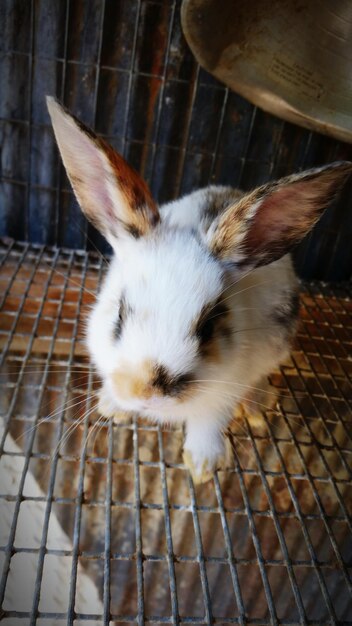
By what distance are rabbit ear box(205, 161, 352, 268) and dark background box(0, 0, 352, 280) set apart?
908mm

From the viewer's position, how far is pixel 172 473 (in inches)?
65.1

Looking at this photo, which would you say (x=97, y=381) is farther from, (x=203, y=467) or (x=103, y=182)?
(x=103, y=182)

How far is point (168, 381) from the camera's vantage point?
1045 mm

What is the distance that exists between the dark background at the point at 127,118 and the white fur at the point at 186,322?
0.61 meters

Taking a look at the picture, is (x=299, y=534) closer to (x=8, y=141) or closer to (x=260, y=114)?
(x=260, y=114)

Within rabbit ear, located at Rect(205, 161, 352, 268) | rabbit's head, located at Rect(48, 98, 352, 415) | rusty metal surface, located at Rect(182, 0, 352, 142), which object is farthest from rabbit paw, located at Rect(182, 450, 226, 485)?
rusty metal surface, located at Rect(182, 0, 352, 142)

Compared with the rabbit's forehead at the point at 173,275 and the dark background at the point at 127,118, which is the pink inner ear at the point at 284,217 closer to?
the rabbit's forehead at the point at 173,275

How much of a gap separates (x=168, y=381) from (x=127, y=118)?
1306mm

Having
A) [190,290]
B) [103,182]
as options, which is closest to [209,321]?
[190,290]

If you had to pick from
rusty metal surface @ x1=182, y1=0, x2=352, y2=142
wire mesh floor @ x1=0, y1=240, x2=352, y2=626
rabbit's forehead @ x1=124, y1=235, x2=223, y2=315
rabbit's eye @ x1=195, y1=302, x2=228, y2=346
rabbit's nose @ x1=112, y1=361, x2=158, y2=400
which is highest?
rusty metal surface @ x1=182, y1=0, x2=352, y2=142

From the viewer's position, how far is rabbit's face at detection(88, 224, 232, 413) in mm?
1046

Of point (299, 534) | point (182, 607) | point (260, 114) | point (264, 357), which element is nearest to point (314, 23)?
point (260, 114)

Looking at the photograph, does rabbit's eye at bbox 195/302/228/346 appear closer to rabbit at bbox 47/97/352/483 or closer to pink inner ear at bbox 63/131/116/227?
rabbit at bbox 47/97/352/483

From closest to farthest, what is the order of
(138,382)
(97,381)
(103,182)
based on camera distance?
(138,382) < (103,182) < (97,381)
